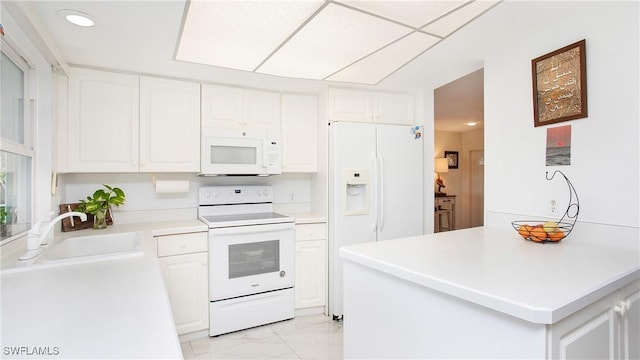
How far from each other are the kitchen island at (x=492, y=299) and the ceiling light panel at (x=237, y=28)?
4.06ft

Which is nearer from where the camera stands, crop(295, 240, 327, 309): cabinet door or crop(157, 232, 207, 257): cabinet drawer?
crop(157, 232, 207, 257): cabinet drawer

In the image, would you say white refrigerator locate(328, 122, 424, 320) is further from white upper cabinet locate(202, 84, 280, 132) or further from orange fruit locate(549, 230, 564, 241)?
orange fruit locate(549, 230, 564, 241)

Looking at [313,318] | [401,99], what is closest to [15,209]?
[313,318]

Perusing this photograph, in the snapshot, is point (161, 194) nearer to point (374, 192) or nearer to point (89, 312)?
point (374, 192)

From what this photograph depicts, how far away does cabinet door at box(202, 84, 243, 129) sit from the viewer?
2.74m

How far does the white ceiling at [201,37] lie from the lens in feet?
5.01

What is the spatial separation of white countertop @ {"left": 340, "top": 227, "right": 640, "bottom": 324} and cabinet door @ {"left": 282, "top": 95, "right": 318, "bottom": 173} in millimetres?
1604

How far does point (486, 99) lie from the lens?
236 centimetres

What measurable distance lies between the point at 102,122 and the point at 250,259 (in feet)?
5.13

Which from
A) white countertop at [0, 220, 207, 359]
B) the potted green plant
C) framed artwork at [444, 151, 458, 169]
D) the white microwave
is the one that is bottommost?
white countertop at [0, 220, 207, 359]

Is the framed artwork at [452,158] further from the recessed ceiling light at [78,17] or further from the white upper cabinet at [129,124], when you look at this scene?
the recessed ceiling light at [78,17]

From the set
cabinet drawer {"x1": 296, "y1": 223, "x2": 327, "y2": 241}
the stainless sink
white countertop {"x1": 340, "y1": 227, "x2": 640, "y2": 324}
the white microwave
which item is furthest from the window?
cabinet drawer {"x1": 296, "y1": 223, "x2": 327, "y2": 241}

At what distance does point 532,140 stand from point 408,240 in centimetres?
109

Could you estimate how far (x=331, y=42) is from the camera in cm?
→ 194
